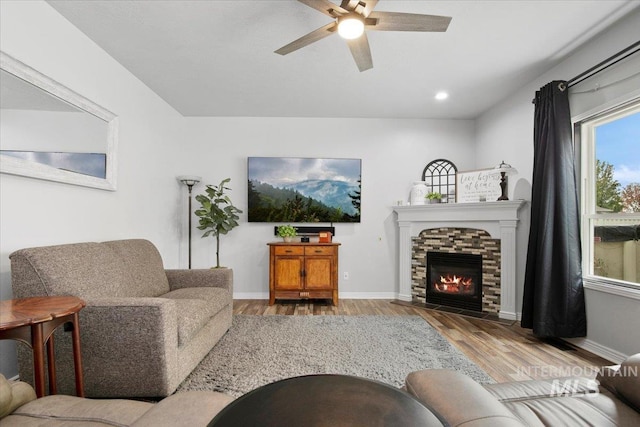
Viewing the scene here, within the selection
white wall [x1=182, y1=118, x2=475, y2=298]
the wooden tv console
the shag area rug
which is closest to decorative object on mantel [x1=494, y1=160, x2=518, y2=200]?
white wall [x1=182, y1=118, x2=475, y2=298]

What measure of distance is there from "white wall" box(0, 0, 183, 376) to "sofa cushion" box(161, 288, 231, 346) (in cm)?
99

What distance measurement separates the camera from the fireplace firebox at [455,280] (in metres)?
3.70

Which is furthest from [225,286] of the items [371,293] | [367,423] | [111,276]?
[367,423]

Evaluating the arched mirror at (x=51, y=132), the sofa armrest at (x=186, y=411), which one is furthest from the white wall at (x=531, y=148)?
the arched mirror at (x=51, y=132)

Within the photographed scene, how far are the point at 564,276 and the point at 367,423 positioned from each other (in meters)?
2.93

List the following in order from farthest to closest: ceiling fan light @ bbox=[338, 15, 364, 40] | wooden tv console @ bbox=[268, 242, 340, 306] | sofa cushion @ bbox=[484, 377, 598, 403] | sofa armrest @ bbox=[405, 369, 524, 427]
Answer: wooden tv console @ bbox=[268, 242, 340, 306] < ceiling fan light @ bbox=[338, 15, 364, 40] < sofa cushion @ bbox=[484, 377, 598, 403] < sofa armrest @ bbox=[405, 369, 524, 427]

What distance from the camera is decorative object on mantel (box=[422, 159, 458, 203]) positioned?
170 inches

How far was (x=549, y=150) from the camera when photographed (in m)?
2.74

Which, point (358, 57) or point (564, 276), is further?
point (564, 276)

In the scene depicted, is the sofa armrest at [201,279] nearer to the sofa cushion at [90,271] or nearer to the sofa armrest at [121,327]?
the sofa cushion at [90,271]

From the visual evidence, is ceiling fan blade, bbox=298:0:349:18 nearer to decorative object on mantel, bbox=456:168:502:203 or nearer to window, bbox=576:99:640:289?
window, bbox=576:99:640:289

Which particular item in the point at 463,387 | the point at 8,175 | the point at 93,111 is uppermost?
the point at 93,111

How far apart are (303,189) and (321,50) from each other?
2.02 meters

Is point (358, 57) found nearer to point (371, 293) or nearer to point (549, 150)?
point (549, 150)
